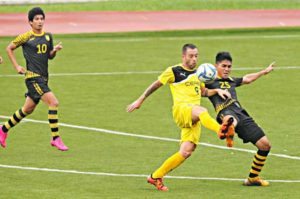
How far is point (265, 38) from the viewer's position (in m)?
37.1

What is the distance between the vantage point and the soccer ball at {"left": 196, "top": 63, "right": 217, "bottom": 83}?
16.2 metres

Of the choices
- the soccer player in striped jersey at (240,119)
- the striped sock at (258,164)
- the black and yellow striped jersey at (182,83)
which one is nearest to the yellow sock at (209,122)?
the soccer player in striped jersey at (240,119)

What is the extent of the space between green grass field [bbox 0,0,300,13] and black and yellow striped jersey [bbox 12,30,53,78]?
26145 mm

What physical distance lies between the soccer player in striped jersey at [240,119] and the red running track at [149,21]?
23.2 m

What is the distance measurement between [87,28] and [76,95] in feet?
48.8

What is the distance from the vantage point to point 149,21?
42594 millimetres

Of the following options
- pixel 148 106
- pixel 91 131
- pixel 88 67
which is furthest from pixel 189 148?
pixel 88 67

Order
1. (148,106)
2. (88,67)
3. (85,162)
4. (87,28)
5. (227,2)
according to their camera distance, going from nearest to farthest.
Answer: (85,162), (148,106), (88,67), (87,28), (227,2)

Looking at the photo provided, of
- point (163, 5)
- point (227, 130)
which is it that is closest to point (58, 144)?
point (227, 130)

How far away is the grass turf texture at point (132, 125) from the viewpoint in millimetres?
16203

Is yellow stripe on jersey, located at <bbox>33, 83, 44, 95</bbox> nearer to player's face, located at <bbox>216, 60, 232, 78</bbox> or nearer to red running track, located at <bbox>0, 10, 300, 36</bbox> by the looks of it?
player's face, located at <bbox>216, 60, 232, 78</bbox>

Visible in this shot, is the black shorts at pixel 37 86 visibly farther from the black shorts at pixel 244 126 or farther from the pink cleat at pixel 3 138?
the black shorts at pixel 244 126

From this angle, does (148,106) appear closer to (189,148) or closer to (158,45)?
(189,148)

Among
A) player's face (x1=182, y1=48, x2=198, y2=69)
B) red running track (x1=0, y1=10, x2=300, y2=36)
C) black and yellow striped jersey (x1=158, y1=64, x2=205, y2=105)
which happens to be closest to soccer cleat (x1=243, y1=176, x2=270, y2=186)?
black and yellow striped jersey (x1=158, y1=64, x2=205, y2=105)
